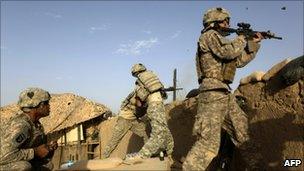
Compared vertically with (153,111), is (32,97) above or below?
above

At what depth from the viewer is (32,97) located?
5062 millimetres

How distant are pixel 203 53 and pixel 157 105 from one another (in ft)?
5.79

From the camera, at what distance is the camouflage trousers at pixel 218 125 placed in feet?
15.6

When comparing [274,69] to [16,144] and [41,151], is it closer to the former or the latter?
[41,151]

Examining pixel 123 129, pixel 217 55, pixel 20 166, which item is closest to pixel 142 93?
pixel 123 129

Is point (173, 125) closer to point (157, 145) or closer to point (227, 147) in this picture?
point (157, 145)

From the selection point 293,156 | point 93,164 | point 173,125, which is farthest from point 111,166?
point 173,125

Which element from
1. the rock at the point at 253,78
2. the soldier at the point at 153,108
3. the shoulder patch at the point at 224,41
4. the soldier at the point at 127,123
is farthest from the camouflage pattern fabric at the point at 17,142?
the rock at the point at 253,78

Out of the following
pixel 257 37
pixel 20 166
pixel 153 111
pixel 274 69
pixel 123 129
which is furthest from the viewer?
pixel 123 129

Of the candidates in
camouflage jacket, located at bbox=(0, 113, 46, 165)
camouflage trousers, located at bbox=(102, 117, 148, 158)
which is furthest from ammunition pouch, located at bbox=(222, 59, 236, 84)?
camouflage trousers, located at bbox=(102, 117, 148, 158)

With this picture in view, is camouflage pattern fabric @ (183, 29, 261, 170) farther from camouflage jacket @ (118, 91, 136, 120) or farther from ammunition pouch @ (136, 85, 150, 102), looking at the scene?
camouflage jacket @ (118, 91, 136, 120)

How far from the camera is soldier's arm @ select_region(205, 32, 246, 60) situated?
15.9 feet

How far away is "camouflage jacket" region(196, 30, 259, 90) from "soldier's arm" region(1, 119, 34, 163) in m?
2.08

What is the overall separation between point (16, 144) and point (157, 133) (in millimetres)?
2391
